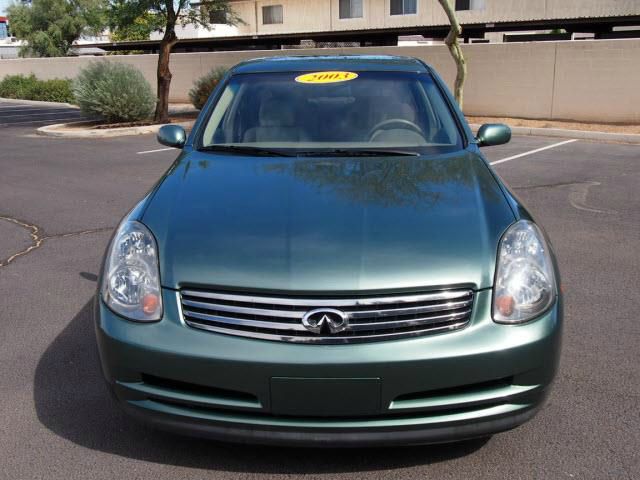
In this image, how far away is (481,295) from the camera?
97.3 inches

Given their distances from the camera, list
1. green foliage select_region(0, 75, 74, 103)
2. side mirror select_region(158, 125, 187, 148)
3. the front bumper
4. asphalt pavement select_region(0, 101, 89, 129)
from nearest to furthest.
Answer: the front bumper < side mirror select_region(158, 125, 187, 148) < asphalt pavement select_region(0, 101, 89, 129) < green foliage select_region(0, 75, 74, 103)

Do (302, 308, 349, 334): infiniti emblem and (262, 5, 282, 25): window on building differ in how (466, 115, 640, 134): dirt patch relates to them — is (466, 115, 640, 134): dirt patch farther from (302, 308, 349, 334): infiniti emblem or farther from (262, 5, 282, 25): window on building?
(262, 5, 282, 25): window on building

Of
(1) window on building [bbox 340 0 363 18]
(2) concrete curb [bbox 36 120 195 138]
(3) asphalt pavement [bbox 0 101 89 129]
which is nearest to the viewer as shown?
(2) concrete curb [bbox 36 120 195 138]

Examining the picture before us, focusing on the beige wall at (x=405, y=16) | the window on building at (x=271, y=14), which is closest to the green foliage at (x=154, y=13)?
the beige wall at (x=405, y=16)

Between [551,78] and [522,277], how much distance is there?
50.8 feet

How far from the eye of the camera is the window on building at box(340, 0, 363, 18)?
34156 millimetres

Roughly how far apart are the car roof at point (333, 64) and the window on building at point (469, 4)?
27.7 meters

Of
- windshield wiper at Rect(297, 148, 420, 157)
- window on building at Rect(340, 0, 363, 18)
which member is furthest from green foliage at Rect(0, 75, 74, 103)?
windshield wiper at Rect(297, 148, 420, 157)

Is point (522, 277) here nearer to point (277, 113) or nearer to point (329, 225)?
point (329, 225)

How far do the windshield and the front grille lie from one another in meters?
1.35

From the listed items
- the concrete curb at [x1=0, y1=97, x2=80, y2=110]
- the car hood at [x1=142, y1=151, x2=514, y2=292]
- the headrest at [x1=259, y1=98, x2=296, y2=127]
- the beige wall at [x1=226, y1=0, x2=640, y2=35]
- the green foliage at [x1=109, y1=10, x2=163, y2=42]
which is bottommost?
the concrete curb at [x1=0, y1=97, x2=80, y2=110]

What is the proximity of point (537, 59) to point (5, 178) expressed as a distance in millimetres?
12783

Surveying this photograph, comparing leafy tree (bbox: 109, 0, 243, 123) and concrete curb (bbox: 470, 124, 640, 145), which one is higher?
leafy tree (bbox: 109, 0, 243, 123)

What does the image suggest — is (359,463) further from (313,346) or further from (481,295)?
(481,295)
